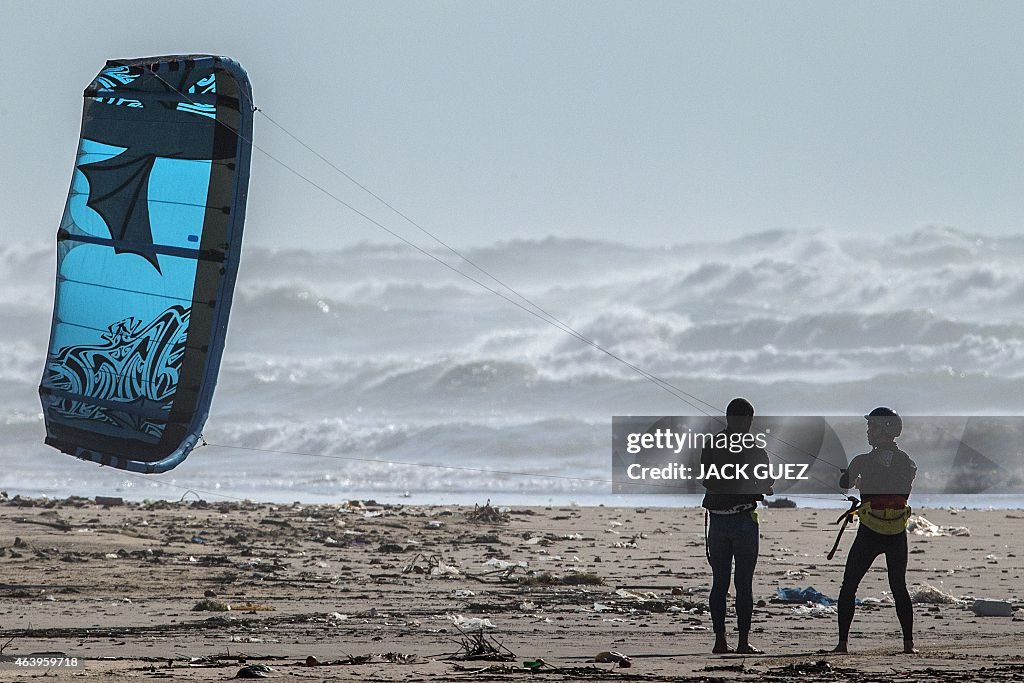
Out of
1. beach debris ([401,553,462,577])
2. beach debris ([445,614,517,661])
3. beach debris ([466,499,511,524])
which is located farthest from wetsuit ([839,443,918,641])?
beach debris ([466,499,511,524])

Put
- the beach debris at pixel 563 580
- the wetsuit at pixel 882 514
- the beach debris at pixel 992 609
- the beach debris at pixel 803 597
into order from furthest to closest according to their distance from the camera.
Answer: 1. the beach debris at pixel 563 580
2. the beach debris at pixel 803 597
3. the beach debris at pixel 992 609
4. the wetsuit at pixel 882 514

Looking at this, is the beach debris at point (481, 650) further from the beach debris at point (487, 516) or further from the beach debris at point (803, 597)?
the beach debris at point (487, 516)

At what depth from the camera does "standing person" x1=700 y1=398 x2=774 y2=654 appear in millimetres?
7246

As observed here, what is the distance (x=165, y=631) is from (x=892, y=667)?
414 cm

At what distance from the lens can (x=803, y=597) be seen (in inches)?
396

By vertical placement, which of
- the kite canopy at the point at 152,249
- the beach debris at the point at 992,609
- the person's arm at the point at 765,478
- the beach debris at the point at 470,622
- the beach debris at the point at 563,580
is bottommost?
the beach debris at the point at 470,622

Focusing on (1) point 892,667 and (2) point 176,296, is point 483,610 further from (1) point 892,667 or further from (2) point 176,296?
(1) point 892,667

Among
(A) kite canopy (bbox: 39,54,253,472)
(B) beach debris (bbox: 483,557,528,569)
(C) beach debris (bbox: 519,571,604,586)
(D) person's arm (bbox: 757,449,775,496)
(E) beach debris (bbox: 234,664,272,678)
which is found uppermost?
(A) kite canopy (bbox: 39,54,253,472)

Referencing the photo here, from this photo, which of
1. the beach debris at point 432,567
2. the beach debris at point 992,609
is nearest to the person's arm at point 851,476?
the beach debris at point 992,609

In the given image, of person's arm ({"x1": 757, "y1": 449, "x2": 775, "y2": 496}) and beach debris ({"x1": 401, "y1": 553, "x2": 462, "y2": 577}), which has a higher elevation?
person's arm ({"x1": 757, "y1": 449, "x2": 775, "y2": 496})

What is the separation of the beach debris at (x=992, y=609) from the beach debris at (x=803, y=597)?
1.06 meters

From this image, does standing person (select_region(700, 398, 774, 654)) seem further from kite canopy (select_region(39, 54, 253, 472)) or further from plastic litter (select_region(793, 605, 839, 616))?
kite canopy (select_region(39, 54, 253, 472))

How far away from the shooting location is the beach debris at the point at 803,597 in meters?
9.95

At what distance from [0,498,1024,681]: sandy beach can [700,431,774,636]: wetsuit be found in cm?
36
